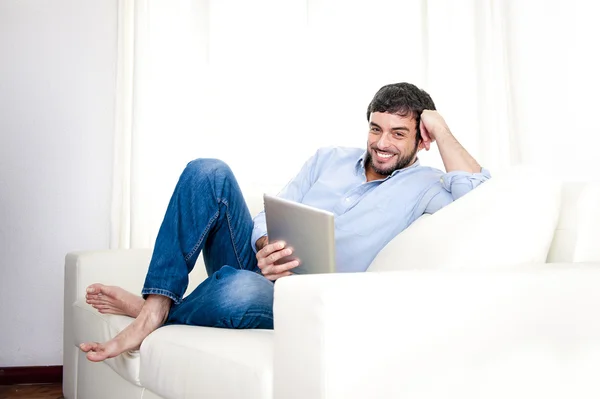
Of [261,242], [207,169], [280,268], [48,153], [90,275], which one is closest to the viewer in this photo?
[280,268]

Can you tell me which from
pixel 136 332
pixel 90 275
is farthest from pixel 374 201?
pixel 90 275

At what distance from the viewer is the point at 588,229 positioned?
1474 mm

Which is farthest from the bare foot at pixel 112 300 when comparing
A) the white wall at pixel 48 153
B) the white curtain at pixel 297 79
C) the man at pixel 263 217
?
the white wall at pixel 48 153

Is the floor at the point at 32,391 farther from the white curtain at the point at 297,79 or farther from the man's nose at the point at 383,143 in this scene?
the man's nose at the point at 383,143

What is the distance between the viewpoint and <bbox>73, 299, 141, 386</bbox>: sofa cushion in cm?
173

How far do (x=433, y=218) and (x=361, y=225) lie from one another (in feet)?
1.18

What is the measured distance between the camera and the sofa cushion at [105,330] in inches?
68.3

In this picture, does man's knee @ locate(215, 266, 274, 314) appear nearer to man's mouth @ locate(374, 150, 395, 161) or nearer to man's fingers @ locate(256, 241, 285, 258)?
man's fingers @ locate(256, 241, 285, 258)

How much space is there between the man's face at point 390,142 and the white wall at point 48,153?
1.71 metres

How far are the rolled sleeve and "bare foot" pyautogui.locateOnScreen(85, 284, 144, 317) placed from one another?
0.93m

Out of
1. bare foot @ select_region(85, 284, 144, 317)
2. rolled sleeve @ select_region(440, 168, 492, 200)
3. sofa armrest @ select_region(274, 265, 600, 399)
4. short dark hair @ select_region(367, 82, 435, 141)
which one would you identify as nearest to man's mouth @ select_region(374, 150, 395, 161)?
short dark hair @ select_region(367, 82, 435, 141)

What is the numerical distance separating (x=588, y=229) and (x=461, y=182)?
45 centimetres

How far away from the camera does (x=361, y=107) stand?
3.52m

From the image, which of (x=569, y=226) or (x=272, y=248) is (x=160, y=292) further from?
(x=569, y=226)
